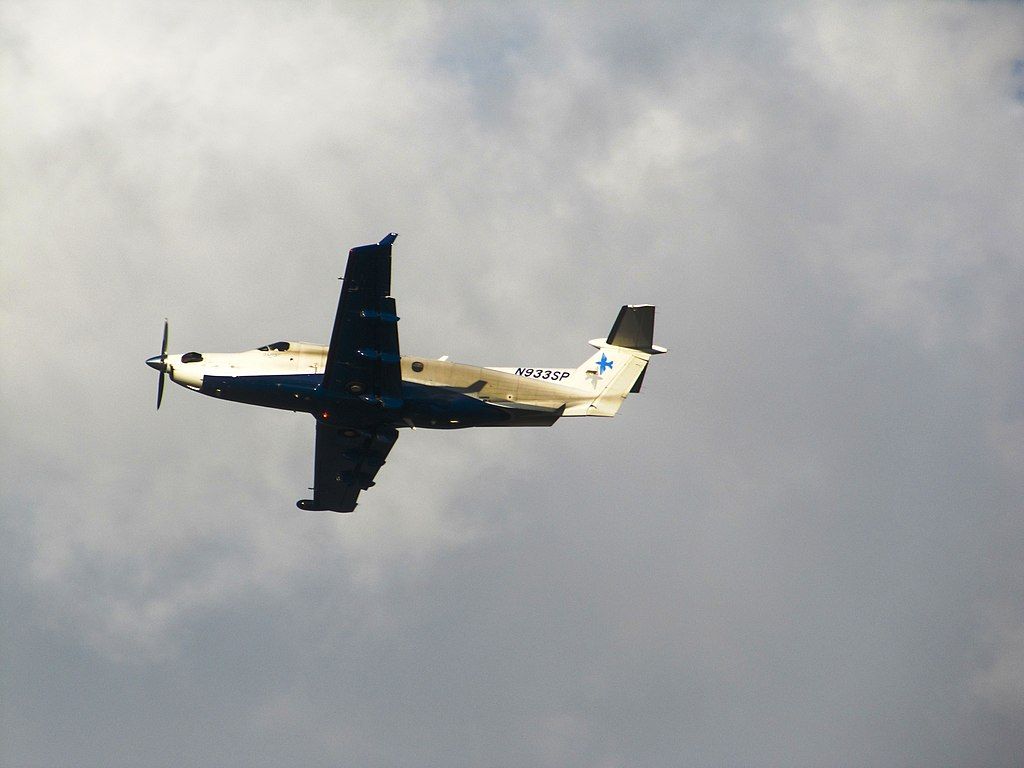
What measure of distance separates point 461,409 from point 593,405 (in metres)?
6.73

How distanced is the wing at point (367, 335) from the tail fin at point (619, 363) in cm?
945

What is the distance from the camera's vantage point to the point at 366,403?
62562 millimetres

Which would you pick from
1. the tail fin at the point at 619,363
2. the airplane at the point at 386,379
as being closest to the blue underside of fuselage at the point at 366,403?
the airplane at the point at 386,379

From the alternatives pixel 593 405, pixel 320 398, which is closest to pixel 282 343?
pixel 320 398

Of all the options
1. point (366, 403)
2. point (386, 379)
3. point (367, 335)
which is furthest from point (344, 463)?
point (367, 335)

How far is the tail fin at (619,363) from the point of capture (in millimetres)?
65750

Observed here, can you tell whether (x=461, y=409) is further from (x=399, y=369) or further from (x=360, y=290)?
(x=360, y=290)

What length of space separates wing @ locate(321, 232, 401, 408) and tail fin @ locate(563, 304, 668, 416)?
945 centimetres

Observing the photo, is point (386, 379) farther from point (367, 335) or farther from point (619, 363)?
point (619, 363)

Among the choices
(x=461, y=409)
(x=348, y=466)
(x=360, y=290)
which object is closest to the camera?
(x=360, y=290)

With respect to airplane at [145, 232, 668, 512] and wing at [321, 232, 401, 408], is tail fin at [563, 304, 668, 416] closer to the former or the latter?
airplane at [145, 232, 668, 512]

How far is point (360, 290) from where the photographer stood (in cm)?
5888

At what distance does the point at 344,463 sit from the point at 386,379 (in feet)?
33.1

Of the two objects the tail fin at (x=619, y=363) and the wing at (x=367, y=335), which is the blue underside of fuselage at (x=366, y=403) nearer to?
the wing at (x=367, y=335)
